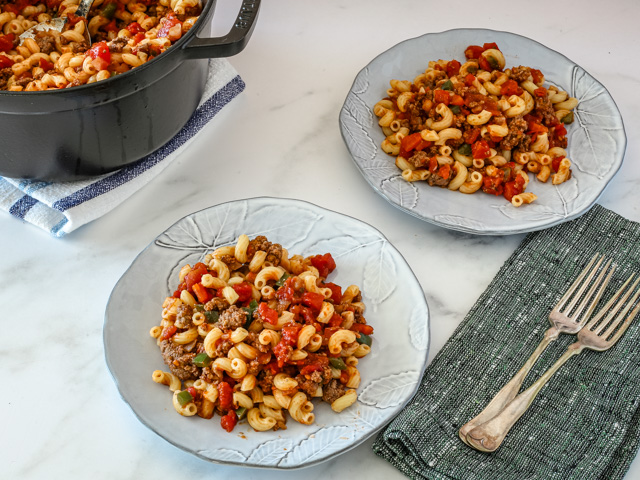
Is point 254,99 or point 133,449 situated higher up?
point 254,99

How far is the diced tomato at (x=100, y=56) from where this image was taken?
1.63 metres

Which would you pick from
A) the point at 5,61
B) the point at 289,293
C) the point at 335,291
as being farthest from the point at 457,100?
the point at 5,61

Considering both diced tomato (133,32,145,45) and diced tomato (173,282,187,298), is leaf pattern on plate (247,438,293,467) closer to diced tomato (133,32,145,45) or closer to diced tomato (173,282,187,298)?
diced tomato (173,282,187,298)

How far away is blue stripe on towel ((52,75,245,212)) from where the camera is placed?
1789mm

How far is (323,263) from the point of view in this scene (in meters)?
1.65

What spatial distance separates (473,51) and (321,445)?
4.34 feet

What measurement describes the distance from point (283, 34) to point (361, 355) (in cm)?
127

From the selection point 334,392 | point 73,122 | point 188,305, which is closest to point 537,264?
point 334,392

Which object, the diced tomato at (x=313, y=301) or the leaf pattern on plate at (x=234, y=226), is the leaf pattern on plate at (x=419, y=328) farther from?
the leaf pattern on plate at (x=234, y=226)

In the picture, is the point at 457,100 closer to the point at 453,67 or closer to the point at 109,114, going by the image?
the point at 453,67

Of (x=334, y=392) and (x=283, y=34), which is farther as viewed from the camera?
(x=283, y=34)

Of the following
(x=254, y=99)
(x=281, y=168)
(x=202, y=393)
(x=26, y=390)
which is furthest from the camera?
(x=254, y=99)

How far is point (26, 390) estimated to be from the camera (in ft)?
5.08

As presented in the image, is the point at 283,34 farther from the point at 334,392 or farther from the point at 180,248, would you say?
the point at 334,392
